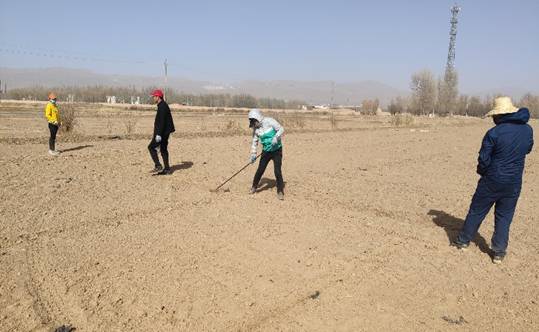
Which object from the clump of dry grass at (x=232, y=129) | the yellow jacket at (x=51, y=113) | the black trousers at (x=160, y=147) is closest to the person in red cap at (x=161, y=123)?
the black trousers at (x=160, y=147)

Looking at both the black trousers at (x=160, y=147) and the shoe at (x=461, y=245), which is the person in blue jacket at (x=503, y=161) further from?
the black trousers at (x=160, y=147)

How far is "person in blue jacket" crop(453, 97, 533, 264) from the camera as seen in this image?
5.10m

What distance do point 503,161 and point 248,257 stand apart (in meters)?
3.21

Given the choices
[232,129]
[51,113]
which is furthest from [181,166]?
[232,129]

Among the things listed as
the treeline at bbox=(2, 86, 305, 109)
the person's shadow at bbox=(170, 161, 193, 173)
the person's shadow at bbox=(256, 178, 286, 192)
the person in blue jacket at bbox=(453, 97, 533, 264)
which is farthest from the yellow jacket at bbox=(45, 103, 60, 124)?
the treeline at bbox=(2, 86, 305, 109)

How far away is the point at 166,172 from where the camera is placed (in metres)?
9.89

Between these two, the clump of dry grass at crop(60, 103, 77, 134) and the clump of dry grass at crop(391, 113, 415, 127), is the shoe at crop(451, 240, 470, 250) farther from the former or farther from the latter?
the clump of dry grass at crop(391, 113, 415, 127)

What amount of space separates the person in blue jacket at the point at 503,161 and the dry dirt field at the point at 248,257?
1.51 ft

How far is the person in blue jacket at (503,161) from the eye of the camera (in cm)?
510

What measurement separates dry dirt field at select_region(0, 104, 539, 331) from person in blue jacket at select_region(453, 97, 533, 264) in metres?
0.46

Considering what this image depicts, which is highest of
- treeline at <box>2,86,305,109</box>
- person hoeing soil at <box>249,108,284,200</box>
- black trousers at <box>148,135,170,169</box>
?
treeline at <box>2,86,305,109</box>

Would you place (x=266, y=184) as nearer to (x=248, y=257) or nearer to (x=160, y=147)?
(x=160, y=147)

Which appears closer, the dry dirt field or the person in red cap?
the dry dirt field

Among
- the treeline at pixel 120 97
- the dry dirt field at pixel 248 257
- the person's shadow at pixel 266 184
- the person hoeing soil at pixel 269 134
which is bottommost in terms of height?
the dry dirt field at pixel 248 257
